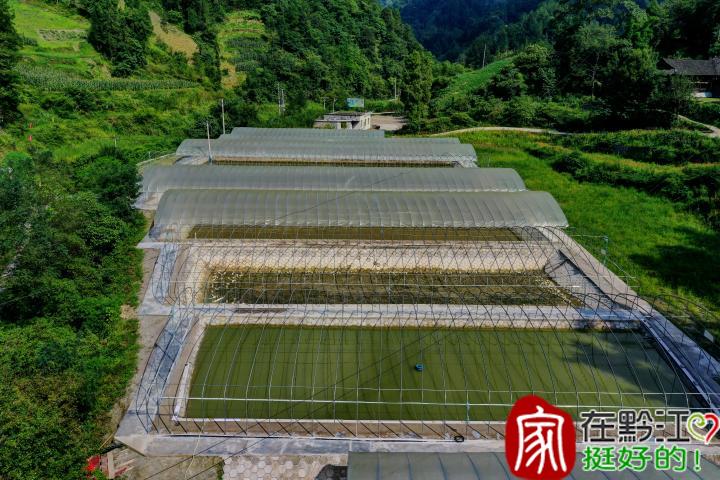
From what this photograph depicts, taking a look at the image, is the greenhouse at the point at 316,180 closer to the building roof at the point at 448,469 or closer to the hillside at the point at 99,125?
the hillside at the point at 99,125

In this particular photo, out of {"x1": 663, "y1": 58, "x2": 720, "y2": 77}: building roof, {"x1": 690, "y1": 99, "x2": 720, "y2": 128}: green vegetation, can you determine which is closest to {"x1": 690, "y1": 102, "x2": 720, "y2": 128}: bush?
{"x1": 690, "y1": 99, "x2": 720, "y2": 128}: green vegetation

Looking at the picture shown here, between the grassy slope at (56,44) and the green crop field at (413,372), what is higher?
the grassy slope at (56,44)

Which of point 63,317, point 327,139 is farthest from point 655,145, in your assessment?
point 63,317

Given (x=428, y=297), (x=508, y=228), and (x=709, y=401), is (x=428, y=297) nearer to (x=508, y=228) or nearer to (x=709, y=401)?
(x=508, y=228)

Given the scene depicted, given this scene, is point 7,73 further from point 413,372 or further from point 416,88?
point 416,88

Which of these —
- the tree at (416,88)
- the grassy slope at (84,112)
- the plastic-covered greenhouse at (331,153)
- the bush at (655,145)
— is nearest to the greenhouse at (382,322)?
the plastic-covered greenhouse at (331,153)

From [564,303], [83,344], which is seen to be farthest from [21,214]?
[564,303]
